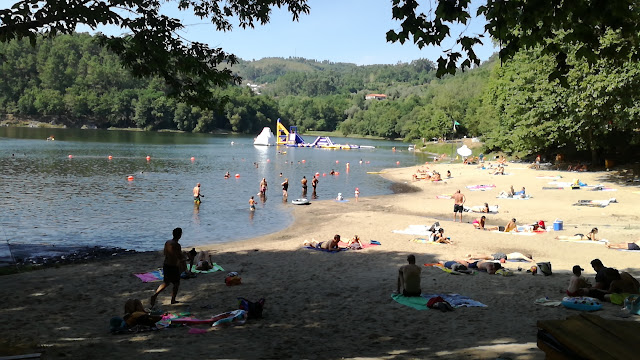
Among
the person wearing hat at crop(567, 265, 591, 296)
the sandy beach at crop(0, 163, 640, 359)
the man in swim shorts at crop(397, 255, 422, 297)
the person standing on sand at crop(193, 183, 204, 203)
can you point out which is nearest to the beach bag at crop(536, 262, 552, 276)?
the sandy beach at crop(0, 163, 640, 359)

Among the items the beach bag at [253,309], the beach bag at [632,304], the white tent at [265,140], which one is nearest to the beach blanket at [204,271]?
the beach bag at [253,309]

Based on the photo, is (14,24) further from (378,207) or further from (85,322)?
(378,207)

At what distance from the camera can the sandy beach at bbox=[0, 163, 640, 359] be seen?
29.6ft

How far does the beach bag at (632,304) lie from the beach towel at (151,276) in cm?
1126

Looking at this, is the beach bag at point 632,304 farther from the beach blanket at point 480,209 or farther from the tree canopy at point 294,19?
the beach blanket at point 480,209

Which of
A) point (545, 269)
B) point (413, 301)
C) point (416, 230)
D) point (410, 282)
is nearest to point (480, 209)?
point (416, 230)

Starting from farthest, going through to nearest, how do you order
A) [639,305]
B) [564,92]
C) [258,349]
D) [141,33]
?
1. [564,92]
2. [141,33]
3. [639,305]
4. [258,349]

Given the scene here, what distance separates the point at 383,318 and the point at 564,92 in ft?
109

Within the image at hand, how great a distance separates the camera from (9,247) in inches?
789

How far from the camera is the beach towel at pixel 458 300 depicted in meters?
11.8

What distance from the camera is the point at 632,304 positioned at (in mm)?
10773

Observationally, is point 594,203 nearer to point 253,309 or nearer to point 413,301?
point 413,301

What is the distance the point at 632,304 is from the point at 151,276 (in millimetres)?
11725

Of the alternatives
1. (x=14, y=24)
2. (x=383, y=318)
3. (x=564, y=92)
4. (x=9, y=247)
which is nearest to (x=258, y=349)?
(x=383, y=318)
